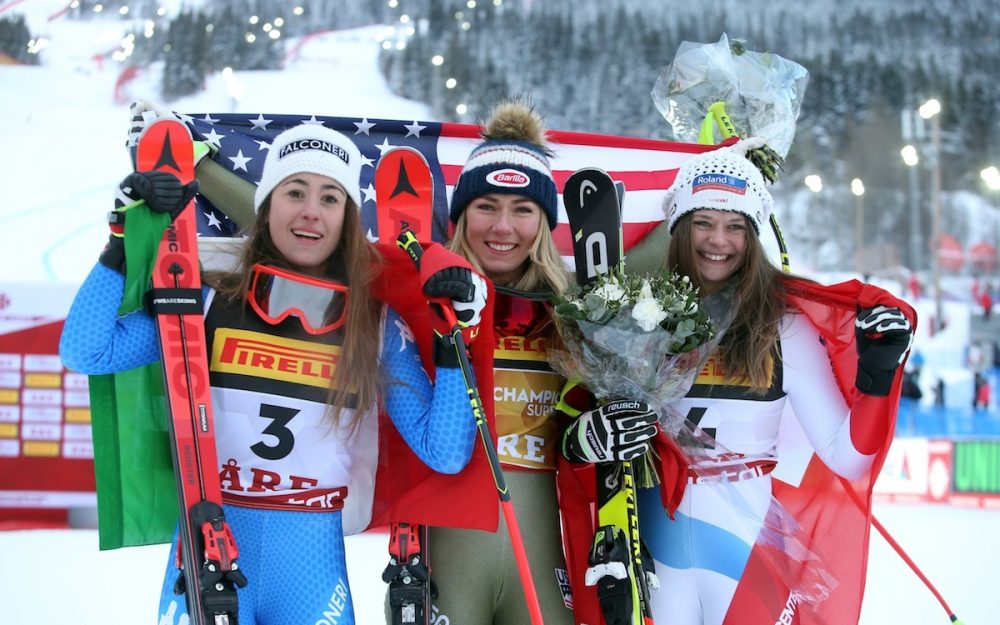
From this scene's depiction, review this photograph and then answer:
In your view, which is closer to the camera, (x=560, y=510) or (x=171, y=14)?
(x=560, y=510)

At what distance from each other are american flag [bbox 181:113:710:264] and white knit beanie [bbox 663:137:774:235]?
27.7 inches

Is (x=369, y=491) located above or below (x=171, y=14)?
below

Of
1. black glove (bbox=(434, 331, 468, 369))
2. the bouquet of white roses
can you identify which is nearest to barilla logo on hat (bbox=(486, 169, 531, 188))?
the bouquet of white roses

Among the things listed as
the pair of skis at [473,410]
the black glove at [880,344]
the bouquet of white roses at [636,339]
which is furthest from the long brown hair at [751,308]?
the pair of skis at [473,410]

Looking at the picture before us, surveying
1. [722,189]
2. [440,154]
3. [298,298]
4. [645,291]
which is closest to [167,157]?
[298,298]

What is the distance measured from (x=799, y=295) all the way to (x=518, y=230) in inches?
33.0

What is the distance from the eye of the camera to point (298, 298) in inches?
83.4

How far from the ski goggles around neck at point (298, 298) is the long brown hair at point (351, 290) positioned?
0.11 ft

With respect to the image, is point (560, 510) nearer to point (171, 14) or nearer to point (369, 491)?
point (369, 491)

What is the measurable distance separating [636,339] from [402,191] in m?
0.91

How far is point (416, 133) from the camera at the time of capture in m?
3.36

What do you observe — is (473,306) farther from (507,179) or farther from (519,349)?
(507,179)

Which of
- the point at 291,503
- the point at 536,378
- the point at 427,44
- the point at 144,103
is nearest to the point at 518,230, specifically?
the point at 536,378

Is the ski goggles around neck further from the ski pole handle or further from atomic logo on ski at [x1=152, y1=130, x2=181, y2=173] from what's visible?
atomic logo on ski at [x1=152, y1=130, x2=181, y2=173]
